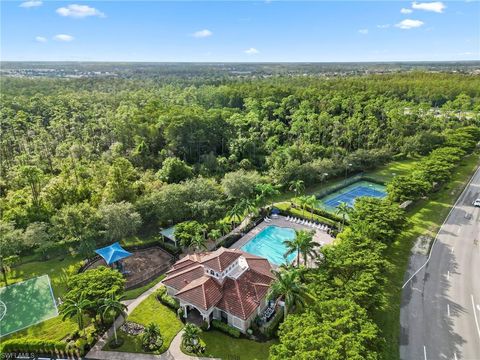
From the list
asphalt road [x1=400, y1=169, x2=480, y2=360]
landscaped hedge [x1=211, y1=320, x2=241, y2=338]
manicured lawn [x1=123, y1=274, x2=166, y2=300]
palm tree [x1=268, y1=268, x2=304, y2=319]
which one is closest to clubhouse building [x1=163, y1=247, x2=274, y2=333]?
landscaped hedge [x1=211, y1=320, x2=241, y2=338]

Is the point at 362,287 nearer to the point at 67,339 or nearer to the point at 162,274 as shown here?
the point at 162,274

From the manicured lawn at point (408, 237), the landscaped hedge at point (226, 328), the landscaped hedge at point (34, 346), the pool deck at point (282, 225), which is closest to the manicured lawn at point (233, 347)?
the landscaped hedge at point (226, 328)

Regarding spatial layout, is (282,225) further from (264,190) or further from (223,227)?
(223,227)

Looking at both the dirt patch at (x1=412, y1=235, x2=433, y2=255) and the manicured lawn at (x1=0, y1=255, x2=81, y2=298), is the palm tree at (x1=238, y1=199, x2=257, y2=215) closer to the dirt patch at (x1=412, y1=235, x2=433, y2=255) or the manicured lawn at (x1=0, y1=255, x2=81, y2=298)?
the dirt patch at (x1=412, y1=235, x2=433, y2=255)

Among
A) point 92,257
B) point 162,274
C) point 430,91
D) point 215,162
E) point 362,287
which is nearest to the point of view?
point 362,287

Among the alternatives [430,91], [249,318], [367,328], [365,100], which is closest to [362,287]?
[367,328]

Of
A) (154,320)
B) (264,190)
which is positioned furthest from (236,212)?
(154,320)

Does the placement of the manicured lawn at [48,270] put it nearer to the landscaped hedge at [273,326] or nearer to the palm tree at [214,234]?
the palm tree at [214,234]
